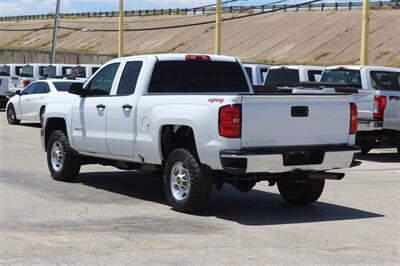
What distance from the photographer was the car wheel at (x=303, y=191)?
9.77 metres

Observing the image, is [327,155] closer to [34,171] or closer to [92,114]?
[92,114]

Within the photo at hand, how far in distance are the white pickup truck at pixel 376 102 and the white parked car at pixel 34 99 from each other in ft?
30.3

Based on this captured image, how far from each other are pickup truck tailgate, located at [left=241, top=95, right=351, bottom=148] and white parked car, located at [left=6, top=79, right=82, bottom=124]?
552 inches

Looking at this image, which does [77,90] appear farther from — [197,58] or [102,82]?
[197,58]

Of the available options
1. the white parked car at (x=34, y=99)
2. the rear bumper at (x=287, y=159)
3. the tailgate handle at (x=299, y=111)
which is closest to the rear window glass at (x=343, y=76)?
the rear bumper at (x=287, y=159)

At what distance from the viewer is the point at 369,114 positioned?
1579 cm

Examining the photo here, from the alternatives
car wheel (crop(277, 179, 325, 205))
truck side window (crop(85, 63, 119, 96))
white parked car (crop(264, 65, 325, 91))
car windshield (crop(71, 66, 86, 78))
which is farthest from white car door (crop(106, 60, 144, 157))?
car windshield (crop(71, 66, 86, 78))

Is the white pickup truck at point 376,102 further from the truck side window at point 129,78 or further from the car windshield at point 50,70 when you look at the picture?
the car windshield at point 50,70

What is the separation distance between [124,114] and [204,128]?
179cm

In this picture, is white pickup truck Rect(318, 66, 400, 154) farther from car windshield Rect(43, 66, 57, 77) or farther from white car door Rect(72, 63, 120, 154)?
car windshield Rect(43, 66, 57, 77)

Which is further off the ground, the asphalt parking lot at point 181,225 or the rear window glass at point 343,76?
the rear window glass at point 343,76

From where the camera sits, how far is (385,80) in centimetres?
1677

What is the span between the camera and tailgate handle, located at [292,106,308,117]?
866cm

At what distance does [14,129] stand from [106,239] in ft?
51.0
